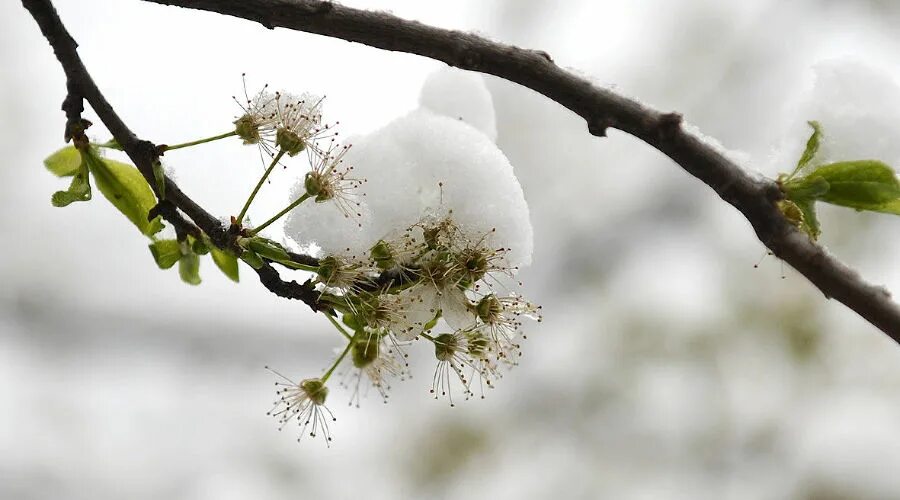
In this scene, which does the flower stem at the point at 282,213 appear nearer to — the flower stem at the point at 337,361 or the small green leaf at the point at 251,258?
the small green leaf at the point at 251,258

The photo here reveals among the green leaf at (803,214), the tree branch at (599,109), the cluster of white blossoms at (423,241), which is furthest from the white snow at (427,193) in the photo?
the green leaf at (803,214)

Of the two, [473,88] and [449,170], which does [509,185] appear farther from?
[473,88]

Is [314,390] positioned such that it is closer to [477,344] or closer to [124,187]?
[477,344]

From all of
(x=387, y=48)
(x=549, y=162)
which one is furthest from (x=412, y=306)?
(x=549, y=162)

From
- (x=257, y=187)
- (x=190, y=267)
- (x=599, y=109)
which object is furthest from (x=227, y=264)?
(x=599, y=109)

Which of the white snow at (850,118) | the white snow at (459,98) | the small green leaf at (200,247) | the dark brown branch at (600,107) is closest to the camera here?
the dark brown branch at (600,107)

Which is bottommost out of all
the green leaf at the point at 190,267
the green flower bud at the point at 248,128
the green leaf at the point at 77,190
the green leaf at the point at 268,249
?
the green leaf at the point at 268,249
